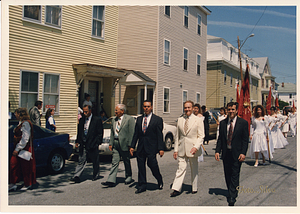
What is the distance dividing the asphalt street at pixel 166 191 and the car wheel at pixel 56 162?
18 centimetres

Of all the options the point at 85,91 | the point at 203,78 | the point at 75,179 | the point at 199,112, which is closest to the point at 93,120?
the point at 75,179

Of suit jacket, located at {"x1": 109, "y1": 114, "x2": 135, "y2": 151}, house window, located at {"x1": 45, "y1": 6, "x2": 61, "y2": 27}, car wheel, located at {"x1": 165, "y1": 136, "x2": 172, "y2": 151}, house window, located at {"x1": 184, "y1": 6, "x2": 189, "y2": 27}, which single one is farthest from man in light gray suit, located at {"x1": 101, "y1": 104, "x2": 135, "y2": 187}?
house window, located at {"x1": 184, "y1": 6, "x2": 189, "y2": 27}

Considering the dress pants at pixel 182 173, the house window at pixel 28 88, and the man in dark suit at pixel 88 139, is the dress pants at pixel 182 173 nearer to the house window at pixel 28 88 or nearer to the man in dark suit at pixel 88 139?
the man in dark suit at pixel 88 139

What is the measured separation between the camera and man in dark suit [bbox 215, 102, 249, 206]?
5.50 m

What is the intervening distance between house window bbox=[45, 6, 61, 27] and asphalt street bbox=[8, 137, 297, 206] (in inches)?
294

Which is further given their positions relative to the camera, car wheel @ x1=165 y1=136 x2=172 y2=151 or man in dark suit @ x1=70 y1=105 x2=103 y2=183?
car wheel @ x1=165 y1=136 x2=172 y2=151

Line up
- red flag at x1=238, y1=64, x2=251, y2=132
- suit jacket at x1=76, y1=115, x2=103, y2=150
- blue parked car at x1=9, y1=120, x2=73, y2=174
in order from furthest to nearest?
red flag at x1=238, y1=64, x2=251, y2=132 → blue parked car at x1=9, y1=120, x2=73, y2=174 → suit jacket at x1=76, y1=115, x2=103, y2=150

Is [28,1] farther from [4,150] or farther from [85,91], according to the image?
[85,91]

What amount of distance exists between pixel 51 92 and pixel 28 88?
3.68ft

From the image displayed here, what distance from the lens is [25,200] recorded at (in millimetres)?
5688

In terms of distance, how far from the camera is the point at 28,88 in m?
12.2

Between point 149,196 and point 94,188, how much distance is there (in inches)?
54.7

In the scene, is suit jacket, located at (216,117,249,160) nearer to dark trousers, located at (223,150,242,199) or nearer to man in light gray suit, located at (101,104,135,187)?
dark trousers, located at (223,150,242,199)

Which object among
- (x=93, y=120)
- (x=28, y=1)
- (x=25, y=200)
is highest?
(x=28, y=1)
